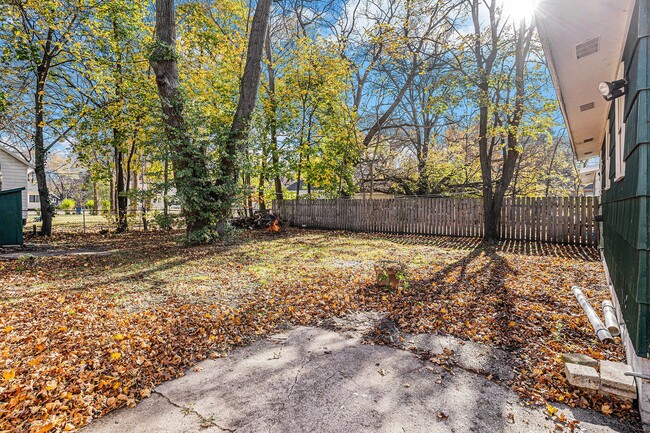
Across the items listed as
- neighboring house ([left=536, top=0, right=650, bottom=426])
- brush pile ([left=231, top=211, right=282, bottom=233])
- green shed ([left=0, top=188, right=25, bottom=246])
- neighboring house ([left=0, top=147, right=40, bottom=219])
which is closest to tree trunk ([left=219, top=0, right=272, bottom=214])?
brush pile ([left=231, top=211, right=282, bottom=233])

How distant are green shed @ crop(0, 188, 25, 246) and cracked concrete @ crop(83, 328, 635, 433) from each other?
9.23m

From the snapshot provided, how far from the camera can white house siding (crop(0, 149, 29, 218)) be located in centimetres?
1573

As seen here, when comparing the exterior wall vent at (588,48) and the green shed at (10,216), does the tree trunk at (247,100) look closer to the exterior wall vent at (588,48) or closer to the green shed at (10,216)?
the green shed at (10,216)

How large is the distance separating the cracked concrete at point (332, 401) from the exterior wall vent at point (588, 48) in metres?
3.30

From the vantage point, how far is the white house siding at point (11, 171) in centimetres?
1573

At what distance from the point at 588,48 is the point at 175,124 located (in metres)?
8.22

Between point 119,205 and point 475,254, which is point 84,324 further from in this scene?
point 119,205

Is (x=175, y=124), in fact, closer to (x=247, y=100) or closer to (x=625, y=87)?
(x=247, y=100)

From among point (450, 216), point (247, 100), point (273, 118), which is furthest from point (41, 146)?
point (450, 216)

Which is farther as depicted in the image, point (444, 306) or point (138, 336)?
point (444, 306)

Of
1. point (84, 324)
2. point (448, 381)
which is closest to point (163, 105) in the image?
point (84, 324)

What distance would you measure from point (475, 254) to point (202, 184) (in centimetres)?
724

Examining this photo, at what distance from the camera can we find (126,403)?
216 centimetres

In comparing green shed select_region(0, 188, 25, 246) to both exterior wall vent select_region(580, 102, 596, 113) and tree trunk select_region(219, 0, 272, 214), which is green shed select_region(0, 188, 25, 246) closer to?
tree trunk select_region(219, 0, 272, 214)
